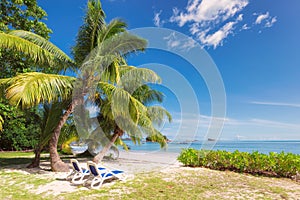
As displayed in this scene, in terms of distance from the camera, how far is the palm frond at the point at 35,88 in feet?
19.9

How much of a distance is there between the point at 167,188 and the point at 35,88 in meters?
4.83

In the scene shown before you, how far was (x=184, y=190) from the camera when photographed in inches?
230

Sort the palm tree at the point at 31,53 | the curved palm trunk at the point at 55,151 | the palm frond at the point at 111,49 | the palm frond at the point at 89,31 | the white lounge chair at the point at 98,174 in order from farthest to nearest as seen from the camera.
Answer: the palm frond at the point at 89,31 < the curved palm trunk at the point at 55,151 < the palm frond at the point at 111,49 < the palm tree at the point at 31,53 < the white lounge chair at the point at 98,174

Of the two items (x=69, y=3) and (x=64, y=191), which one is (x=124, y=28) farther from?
(x=64, y=191)

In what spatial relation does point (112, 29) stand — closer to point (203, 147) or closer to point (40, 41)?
point (40, 41)

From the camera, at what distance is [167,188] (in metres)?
6.01

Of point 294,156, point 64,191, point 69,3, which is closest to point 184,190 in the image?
point 64,191

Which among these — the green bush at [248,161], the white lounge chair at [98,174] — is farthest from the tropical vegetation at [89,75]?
the green bush at [248,161]

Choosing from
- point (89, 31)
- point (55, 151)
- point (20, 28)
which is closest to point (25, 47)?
point (89, 31)

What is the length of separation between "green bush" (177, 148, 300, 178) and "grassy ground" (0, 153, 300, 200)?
61cm

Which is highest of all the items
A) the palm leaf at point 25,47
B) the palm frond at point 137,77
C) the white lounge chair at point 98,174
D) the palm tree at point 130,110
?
the palm leaf at point 25,47

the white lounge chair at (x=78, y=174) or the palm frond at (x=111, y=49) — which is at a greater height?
the palm frond at (x=111, y=49)

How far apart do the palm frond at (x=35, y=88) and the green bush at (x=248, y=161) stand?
6079mm

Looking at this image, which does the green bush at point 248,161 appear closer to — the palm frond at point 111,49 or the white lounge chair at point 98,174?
the white lounge chair at point 98,174
